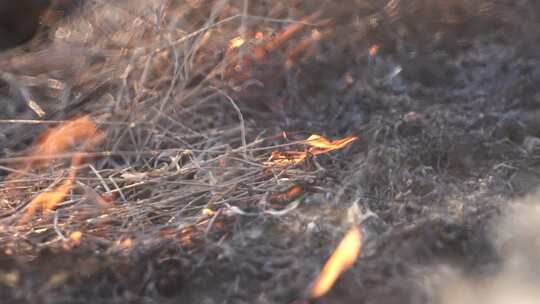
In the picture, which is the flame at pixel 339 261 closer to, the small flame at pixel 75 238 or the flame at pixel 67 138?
the small flame at pixel 75 238

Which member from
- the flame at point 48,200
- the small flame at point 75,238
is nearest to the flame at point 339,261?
the small flame at point 75,238

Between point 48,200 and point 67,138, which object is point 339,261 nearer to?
point 48,200

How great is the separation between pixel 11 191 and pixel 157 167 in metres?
0.59

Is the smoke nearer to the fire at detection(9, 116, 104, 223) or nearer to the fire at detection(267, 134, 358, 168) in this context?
the fire at detection(267, 134, 358, 168)

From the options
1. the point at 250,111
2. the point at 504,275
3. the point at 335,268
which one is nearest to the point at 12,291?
the point at 335,268

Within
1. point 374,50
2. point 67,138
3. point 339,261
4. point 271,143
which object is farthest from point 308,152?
point 67,138

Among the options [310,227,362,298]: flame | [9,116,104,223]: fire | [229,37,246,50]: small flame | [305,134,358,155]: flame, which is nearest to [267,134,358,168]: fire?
[305,134,358,155]: flame

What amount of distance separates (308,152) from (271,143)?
253mm

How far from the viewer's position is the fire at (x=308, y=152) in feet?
9.87

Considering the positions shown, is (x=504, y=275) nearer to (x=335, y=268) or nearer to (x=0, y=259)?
(x=335, y=268)

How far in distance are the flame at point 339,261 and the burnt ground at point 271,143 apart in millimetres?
30

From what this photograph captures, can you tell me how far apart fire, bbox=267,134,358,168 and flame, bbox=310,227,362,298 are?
490mm

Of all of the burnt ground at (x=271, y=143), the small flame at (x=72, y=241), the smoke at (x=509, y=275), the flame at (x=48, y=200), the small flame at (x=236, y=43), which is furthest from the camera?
the small flame at (x=236, y=43)

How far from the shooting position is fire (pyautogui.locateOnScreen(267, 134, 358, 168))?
301cm
